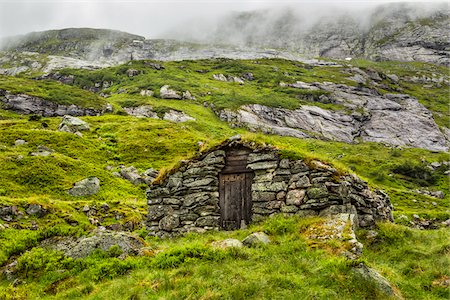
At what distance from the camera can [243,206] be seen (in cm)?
1850

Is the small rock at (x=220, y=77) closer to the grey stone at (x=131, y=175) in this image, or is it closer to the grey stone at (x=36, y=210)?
the grey stone at (x=131, y=175)

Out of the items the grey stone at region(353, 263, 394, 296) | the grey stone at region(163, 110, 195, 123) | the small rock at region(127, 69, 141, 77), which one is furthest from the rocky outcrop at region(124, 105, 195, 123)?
the grey stone at region(353, 263, 394, 296)

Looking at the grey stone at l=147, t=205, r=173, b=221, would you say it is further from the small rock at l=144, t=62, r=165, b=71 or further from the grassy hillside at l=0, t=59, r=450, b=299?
the small rock at l=144, t=62, r=165, b=71

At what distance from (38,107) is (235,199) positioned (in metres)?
89.4

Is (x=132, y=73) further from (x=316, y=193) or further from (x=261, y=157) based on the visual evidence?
(x=316, y=193)

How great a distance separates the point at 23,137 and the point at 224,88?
95.5m

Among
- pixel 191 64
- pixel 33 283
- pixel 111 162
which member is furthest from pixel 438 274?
pixel 191 64

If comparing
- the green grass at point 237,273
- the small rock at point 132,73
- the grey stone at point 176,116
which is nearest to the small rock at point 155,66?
the small rock at point 132,73

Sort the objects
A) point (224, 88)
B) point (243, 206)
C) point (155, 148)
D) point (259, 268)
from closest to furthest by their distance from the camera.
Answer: point (259, 268), point (243, 206), point (155, 148), point (224, 88)

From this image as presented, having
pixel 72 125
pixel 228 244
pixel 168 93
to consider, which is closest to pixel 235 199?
pixel 228 244

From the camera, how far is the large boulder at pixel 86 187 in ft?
106

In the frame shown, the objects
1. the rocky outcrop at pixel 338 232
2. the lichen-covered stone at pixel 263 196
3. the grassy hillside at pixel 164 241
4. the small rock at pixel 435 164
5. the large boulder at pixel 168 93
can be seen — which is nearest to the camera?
the grassy hillside at pixel 164 241

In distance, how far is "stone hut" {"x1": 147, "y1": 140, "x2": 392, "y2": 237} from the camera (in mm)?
16641

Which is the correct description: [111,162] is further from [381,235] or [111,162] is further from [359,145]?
[359,145]
